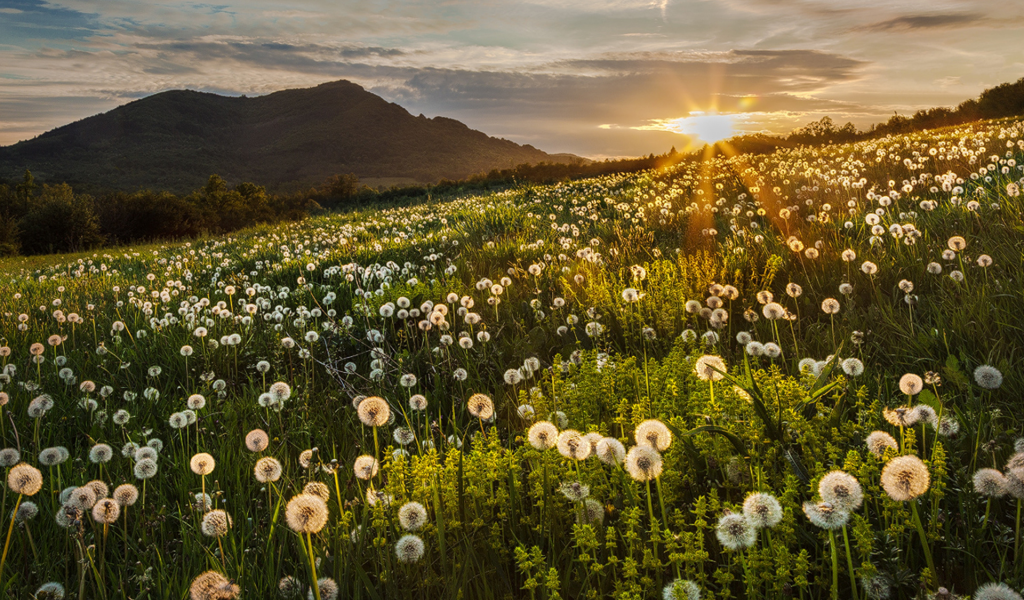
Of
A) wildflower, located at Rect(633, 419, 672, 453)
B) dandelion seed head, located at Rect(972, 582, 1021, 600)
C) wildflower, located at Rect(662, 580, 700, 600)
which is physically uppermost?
wildflower, located at Rect(633, 419, 672, 453)

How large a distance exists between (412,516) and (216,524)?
653 mm

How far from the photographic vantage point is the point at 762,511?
140 cm

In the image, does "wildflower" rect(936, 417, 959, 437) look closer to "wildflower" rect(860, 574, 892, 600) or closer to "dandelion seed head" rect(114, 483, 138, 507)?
"wildflower" rect(860, 574, 892, 600)

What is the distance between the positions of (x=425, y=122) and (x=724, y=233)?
677 feet

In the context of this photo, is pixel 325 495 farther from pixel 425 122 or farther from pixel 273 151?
pixel 425 122

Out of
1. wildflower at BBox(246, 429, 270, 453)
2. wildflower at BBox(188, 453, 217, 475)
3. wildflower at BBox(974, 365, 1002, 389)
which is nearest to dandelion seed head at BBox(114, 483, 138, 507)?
wildflower at BBox(188, 453, 217, 475)

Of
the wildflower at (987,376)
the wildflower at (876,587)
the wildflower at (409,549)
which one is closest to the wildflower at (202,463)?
the wildflower at (409,549)

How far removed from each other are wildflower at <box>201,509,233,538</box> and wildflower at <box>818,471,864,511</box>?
1798mm

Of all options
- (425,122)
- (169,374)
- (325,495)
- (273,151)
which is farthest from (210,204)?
(425,122)

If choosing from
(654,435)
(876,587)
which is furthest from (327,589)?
(876,587)

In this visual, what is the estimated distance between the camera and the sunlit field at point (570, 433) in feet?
5.15

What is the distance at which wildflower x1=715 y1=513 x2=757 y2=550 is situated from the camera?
1372mm

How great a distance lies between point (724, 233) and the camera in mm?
6387

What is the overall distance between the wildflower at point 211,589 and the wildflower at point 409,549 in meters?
0.44
